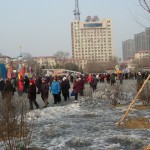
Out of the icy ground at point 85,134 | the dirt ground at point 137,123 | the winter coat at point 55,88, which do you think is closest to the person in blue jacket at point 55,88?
the winter coat at point 55,88

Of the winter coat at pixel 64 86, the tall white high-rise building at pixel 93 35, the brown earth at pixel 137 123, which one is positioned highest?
the tall white high-rise building at pixel 93 35

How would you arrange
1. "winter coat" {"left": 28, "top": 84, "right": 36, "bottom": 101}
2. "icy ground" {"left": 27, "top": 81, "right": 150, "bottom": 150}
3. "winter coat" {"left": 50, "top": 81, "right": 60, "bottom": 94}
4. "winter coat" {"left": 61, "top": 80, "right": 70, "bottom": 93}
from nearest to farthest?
"icy ground" {"left": 27, "top": 81, "right": 150, "bottom": 150}, "winter coat" {"left": 28, "top": 84, "right": 36, "bottom": 101}, "winter coat" {"left": 50, "top": 81, "right": 60, "bottom": 94}, "winter coat" {"left": 61, "top": 80, "right": 70, "bottom": 93}

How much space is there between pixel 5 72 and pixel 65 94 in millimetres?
15378

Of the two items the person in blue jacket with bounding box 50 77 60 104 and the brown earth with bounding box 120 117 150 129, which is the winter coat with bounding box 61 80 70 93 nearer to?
the person in blue jacket with bounding box 50 77 60 104

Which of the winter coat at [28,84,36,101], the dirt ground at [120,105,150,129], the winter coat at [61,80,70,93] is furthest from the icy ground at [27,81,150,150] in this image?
the winter coat at [61,80,70,93]

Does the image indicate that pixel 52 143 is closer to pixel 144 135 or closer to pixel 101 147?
pixel 101 147

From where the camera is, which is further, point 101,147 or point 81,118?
point 81,118

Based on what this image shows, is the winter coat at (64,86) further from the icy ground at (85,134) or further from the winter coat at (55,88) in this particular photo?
the icy ground at (85,134)

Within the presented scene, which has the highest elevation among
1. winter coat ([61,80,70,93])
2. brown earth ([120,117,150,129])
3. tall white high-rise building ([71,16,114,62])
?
tall white high-rise building ([71,16,114,62])

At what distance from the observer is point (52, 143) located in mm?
7918

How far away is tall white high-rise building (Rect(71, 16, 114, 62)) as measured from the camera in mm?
153500

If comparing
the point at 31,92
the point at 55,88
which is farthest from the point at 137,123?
the point at 55,88

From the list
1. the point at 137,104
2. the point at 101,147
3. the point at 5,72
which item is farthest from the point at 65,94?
the point at 5,72

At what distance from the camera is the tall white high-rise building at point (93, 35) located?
154m
